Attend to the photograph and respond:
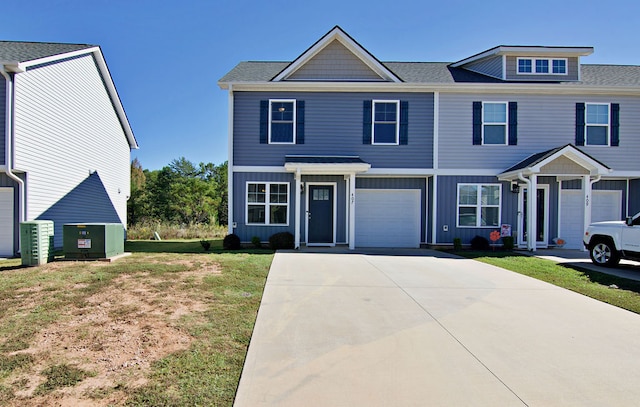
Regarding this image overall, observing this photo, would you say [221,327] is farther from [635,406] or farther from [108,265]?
[108,265]

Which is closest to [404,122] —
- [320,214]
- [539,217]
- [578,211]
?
[320,214]

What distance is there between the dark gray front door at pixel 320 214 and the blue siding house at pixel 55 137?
8.61 metres

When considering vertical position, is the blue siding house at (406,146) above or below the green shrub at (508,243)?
above

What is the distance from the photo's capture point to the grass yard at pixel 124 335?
2.80 metres

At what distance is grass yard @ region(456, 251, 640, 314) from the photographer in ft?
19.3

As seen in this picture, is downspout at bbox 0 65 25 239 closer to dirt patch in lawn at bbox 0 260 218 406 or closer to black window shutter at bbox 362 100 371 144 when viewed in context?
dirt patch in lawn at bbox 0 260 218 406

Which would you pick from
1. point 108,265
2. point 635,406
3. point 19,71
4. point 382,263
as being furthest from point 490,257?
point 19,71

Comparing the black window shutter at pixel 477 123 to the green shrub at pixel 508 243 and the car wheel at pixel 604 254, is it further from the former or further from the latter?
the car wheel at pixel 604 254

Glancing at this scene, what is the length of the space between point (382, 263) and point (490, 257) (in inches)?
148

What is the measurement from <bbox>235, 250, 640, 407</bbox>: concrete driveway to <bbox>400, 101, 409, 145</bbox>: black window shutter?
6895mm

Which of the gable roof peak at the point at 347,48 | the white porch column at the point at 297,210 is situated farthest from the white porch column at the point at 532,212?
the white porch column at the point at 297,210

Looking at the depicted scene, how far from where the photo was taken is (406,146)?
12414mm

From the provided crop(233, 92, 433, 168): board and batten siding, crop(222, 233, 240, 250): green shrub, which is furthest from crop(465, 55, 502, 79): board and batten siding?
crop(222, 233, 240, 250): green shrub

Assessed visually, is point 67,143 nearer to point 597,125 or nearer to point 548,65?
point 548,65
